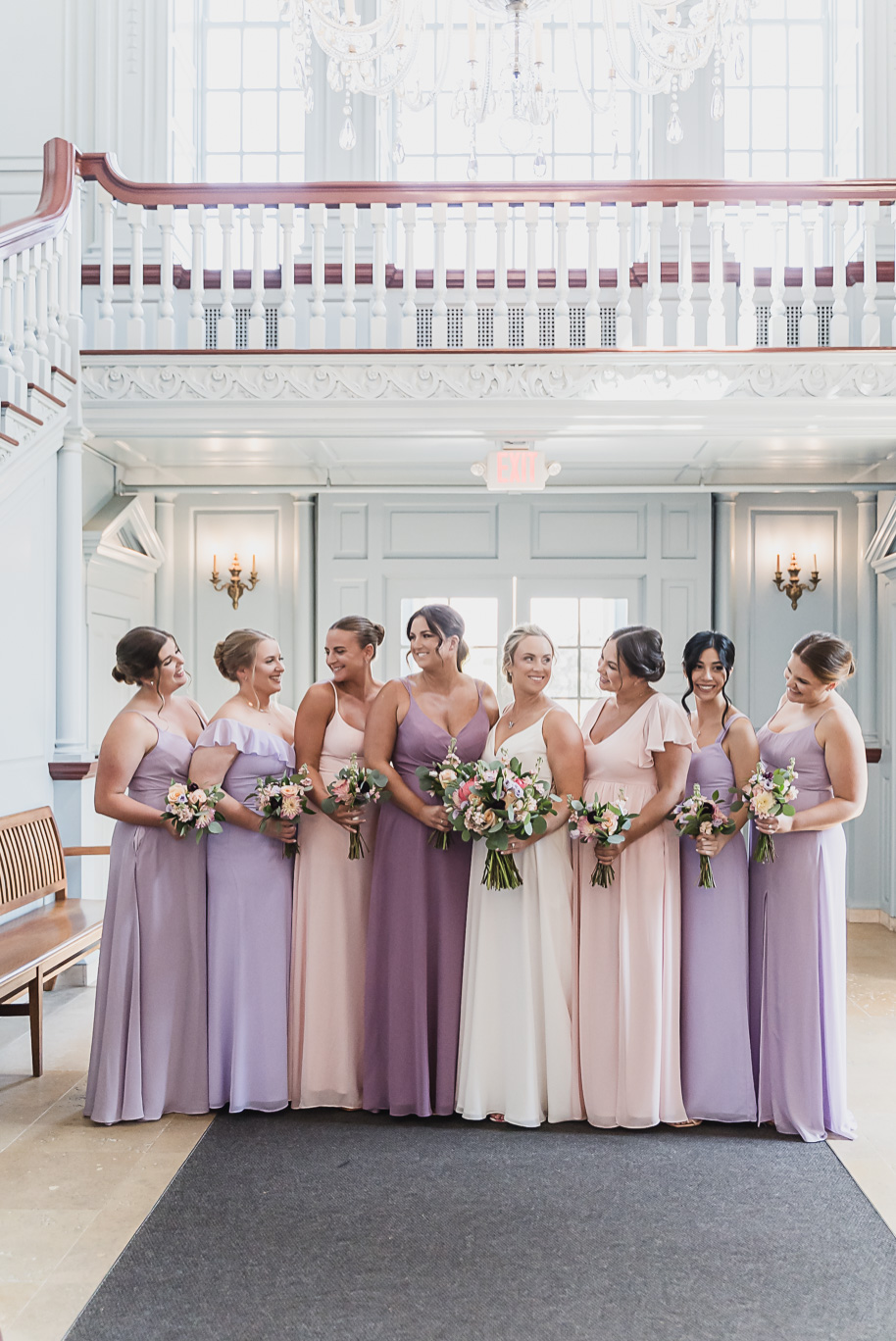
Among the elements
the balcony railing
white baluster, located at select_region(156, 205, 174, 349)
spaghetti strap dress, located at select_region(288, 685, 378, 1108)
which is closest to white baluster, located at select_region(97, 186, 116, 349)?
the balcony railing

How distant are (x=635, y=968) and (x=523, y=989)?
1.39 feet

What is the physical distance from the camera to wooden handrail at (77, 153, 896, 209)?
6.06 meters

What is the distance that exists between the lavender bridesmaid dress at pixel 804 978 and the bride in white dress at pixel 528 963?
2.35ft

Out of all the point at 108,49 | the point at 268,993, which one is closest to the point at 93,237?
the point at 108,49

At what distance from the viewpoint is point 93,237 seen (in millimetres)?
7789

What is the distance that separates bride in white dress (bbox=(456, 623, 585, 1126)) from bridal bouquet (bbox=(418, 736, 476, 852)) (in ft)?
0.53

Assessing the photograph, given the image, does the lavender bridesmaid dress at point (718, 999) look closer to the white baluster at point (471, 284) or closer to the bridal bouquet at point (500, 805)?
the bridal bouquet at point (500, 805)

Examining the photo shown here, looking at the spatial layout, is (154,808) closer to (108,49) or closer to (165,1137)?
(165,1137)

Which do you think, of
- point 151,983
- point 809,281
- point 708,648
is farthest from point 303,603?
point 708,648

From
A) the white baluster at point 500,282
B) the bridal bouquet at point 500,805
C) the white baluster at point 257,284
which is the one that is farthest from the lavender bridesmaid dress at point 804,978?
the white baluster at point 257,284

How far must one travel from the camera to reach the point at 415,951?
4.11 m

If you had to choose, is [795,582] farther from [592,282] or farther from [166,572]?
[166,572]

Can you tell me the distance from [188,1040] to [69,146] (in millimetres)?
4961

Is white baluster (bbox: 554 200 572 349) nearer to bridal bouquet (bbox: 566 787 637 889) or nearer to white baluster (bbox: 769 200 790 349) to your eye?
white baluster (bbox: 769 200 790 349)
